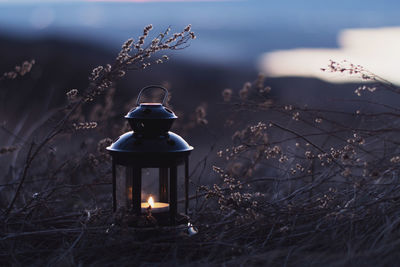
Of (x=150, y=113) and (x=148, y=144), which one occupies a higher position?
(x=150, y=113)

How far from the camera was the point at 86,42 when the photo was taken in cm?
2180

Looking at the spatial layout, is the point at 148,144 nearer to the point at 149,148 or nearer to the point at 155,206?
the point at 149,148

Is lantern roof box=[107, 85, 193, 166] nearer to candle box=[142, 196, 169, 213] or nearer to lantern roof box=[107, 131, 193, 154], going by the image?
lantern roof box=[107, 131, 193, 154]

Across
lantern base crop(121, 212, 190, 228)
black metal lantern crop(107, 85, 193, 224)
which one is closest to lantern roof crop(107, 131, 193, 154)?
black metal lantern crop(107, 85, 193, 224)

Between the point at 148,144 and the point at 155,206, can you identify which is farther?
the point at 155,206

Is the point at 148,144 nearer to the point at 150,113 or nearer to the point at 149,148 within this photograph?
the point at 149,148

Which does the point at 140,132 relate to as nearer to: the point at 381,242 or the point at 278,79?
the point at 381,242

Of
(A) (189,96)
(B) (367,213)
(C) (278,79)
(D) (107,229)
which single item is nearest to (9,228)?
(D) (107,229)

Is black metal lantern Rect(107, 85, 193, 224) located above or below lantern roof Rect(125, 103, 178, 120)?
below

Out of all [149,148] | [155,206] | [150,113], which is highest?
[150,113]

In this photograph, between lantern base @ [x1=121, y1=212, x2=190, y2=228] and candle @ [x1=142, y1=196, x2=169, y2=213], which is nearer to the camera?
lantern base @ [x1=121, y1=212, x2=190, y2=228]

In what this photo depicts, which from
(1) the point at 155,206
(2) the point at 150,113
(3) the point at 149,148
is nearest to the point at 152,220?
(1) the point at 155,206

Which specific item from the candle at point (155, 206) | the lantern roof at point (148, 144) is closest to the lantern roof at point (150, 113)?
the lantern roof at point (148, 144)

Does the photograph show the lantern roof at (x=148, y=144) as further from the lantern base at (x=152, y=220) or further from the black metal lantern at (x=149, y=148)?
the lantern base at (x=152, y=220)
